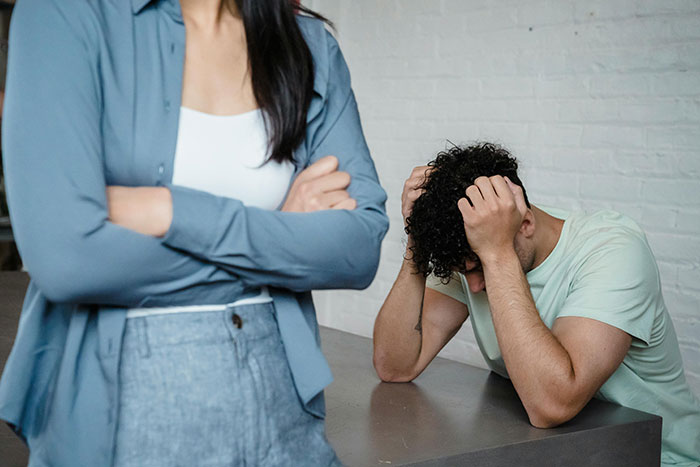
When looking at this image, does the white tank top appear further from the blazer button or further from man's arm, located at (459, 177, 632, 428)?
man's arm, located at (459, 177, 632, 428)

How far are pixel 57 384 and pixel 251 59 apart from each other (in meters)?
0.38

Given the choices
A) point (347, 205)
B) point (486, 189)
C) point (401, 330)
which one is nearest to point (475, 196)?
point (486, 189)

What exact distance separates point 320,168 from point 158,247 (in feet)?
0.69

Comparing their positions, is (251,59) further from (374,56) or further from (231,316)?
(374,56)

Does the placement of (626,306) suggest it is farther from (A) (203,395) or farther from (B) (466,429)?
(A) (203,395)

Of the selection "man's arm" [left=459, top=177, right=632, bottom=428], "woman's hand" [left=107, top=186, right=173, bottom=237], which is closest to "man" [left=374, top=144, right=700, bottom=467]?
"man's arm" [left=459, top=177, right=632, bottom=428]

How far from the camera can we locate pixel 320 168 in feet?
2.76

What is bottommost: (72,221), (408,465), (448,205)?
(408,465)

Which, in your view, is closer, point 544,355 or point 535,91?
point 544,355

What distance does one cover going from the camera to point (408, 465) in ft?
3.93

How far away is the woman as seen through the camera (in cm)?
68

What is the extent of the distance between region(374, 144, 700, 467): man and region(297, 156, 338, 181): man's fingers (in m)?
0.77

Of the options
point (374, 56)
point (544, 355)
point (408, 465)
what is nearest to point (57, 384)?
point (408, 465)

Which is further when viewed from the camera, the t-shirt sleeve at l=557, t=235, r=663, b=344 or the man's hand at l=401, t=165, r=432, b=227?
the man's hand at l=401, t=165, r=432, b=227
